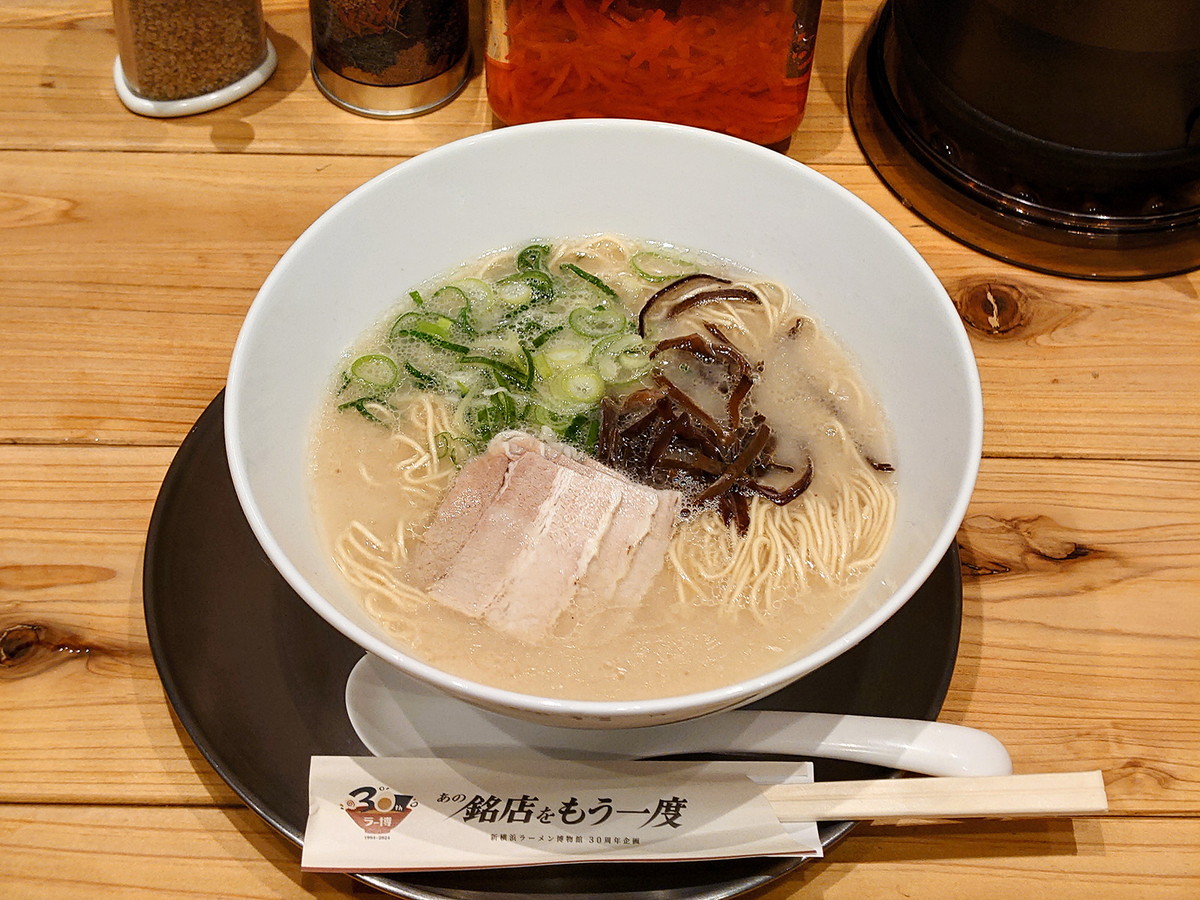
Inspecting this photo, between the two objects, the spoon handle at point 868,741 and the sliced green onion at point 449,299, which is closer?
the spoon handle at point 868,741

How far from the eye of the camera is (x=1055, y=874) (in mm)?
1251

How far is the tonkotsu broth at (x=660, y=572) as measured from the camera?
1.21 metres

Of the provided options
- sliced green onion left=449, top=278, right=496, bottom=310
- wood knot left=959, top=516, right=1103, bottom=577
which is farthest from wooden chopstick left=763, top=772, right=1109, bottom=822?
sliced green onion left=449, top=278, right=496, bottom=310

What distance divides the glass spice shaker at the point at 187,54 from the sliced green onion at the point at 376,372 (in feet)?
2.90

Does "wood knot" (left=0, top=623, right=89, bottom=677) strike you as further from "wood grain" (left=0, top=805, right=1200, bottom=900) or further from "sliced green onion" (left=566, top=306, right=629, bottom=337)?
"sliced green onion" (left=566, top=306, right=629, bottom=337)

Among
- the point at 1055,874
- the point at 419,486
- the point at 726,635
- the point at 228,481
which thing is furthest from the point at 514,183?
the point at 1055,874

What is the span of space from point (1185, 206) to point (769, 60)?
79cm

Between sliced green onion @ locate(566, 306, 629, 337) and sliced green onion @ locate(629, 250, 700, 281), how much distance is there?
88 mm

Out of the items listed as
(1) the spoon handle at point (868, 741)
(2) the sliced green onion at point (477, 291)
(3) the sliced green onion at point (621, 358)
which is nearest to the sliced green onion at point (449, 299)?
(2) the sliced green onion at point (477, 291)

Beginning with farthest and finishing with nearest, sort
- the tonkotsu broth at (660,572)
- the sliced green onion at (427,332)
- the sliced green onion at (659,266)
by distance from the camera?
the sliced green onion at (659,266)
the sliced green onion at (427,332)
the tonkotsu broth at (660,572)

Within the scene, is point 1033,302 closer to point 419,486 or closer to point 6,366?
point 419,486

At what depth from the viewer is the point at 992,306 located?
1855 mm

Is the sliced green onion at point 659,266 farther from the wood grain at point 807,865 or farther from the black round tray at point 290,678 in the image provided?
the wood grain at point 807,865

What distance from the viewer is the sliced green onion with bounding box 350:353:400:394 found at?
1.50m
